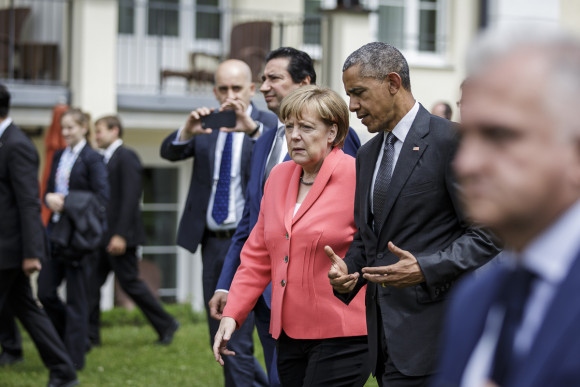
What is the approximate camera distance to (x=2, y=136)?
6.71 meters

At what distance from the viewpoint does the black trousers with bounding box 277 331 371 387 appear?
4004 mm

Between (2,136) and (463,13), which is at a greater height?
(463,13)

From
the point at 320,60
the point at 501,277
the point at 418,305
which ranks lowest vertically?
the point at 418,305

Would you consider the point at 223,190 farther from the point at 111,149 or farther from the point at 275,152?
the point at 111,149

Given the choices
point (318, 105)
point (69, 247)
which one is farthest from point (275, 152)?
point (69, 247)

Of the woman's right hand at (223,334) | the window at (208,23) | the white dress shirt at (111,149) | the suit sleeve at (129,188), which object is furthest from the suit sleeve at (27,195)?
the window at (208,23)

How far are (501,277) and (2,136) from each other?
228 inches

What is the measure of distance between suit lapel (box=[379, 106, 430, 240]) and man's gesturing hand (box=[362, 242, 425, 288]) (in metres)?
0.28

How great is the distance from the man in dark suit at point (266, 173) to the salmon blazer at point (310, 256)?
0.47 m

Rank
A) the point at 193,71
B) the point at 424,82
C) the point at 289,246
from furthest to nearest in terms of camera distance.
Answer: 1. the point at 424,82
2. the point at 193,71
3. the point at 289,246

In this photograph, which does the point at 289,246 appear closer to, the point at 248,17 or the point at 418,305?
the point at 418,305

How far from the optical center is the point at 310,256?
13.3 ft

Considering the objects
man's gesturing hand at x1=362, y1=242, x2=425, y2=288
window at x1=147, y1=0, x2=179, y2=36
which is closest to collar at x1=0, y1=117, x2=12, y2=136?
man's gesturing hand at x1=362, y1=242, x2=425, y2=288

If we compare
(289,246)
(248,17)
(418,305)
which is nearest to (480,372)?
(418,305)
